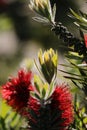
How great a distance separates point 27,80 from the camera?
24.3 inches

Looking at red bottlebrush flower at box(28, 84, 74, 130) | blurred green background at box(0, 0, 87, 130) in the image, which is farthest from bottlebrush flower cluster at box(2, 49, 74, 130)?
blurred green background at box(0, 0, 87, 130)

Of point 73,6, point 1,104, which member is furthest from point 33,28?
point 1,104

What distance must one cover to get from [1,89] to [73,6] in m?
2.11

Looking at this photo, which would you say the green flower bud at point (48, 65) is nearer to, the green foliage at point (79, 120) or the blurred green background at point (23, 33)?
the green foliage at point (79, 120)

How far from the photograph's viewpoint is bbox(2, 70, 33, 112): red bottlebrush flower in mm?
604

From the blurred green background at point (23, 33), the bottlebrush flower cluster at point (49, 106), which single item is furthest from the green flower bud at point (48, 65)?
the blurred green background at point (23, 33)

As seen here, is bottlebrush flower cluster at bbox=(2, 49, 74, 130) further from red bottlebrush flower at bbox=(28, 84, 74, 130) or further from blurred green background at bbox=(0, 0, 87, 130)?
blurred green background at bbox=(0, 0, 87, 130)

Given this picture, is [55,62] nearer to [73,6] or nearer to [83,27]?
[83,27]

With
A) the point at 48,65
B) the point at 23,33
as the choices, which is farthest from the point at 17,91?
the point at 23,33

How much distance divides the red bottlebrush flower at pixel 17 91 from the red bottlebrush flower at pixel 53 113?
58mm

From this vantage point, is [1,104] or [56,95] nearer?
[56,95]

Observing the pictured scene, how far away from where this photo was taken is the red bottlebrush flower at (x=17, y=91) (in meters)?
0.60

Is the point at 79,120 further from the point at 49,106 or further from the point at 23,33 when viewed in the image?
the point at 23,33

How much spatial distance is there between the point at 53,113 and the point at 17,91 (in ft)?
0.34
